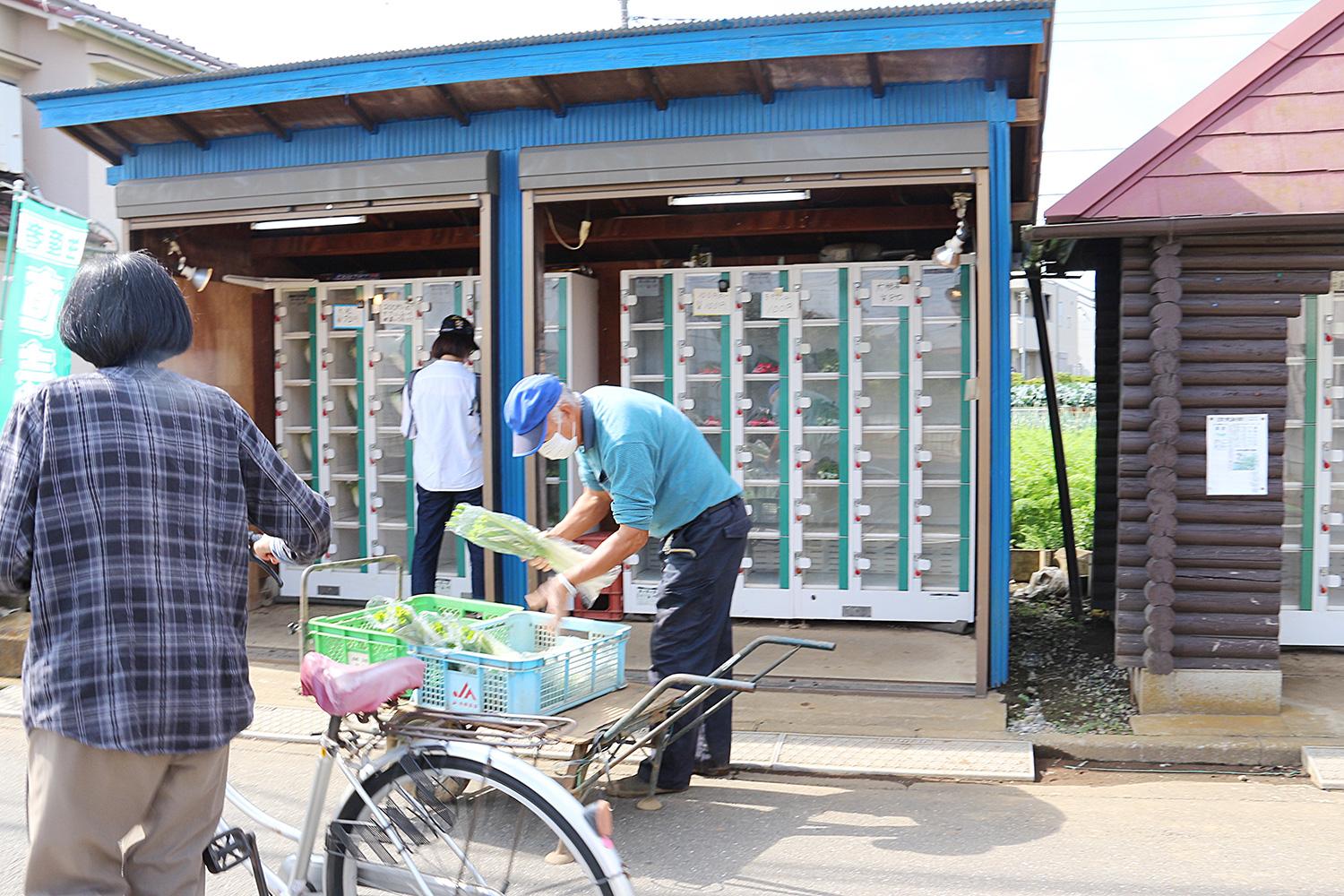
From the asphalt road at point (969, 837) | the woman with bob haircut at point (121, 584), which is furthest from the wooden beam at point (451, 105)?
the woman with bob haircut at point (121, 584)

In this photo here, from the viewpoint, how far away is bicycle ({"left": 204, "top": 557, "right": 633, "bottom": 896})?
9.70 feet

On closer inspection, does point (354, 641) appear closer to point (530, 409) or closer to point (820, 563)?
point (530, 409)

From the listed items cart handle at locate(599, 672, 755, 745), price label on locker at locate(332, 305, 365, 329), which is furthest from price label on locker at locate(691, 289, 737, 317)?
cart handle at locate(599, 672, 755, 745)

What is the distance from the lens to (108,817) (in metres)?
2.53

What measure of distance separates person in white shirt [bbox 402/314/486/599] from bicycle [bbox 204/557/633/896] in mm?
3885

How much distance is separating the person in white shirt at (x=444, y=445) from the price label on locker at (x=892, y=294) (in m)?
2.69

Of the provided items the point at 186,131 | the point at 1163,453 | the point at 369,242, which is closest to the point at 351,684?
the point at 1163,453

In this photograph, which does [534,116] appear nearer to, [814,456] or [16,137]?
[814,456]

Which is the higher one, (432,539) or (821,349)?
(821,349)

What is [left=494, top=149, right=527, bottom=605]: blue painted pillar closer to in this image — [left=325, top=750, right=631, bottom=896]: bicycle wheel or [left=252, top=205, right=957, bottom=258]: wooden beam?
[left=252, top=205, right=957, bottom=258]: wooden beam

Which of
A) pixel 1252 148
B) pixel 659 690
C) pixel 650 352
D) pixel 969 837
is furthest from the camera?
pixel 650 352

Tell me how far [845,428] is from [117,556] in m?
5.76

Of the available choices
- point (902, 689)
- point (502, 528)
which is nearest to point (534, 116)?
point (502, 528)

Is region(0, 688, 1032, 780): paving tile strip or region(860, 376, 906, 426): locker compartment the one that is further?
Result: region(860, 376, 906, 426): locker compartment
